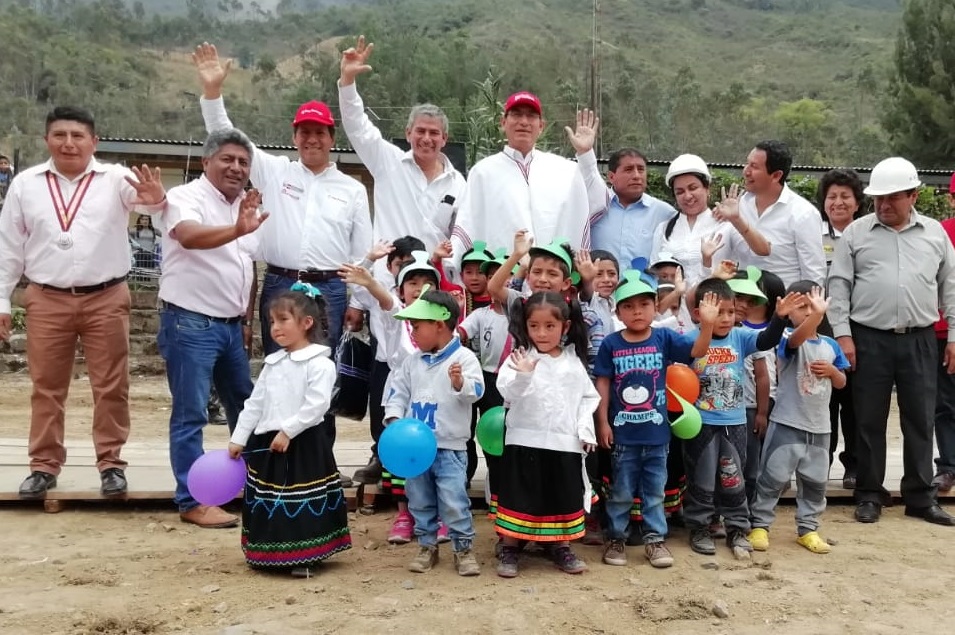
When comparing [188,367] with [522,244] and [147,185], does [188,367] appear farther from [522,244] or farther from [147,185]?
[522,244]

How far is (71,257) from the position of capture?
5.14 metres

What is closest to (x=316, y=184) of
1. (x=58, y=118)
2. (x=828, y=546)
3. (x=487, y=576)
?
(x=58, y=118)

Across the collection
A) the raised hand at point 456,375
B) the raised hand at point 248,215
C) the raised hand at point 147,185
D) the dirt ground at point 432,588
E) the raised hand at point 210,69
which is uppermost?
the raised hand at point 210,69

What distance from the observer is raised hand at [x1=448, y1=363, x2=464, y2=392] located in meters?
4.46

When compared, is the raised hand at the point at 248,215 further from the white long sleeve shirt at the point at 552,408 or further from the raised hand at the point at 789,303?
the raised hand at the point at 789,303

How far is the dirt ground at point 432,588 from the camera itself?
12.8 feet

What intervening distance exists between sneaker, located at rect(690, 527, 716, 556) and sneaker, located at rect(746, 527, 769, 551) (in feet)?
Result: 0.69

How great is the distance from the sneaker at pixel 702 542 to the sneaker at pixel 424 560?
1353mm

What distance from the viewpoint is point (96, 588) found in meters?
4.30

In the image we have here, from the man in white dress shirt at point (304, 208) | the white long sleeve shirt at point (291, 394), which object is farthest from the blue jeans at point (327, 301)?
the white long sleeve shirt at point (291, 394)

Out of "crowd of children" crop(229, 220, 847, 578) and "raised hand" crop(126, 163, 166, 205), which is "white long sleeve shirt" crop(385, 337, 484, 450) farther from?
"raised hand" crop(126, 163, 166, 205)

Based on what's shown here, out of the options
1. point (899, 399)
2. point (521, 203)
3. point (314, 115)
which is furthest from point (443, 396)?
point (899, 399)

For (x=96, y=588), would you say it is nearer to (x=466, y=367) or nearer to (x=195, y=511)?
(x=195, y=511)

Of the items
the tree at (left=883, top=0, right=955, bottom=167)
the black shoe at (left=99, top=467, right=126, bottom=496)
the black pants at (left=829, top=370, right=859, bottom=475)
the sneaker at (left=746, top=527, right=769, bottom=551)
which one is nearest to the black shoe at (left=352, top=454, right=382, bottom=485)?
the black shoe at (left=99, top=467, right=126, bottom=496)
